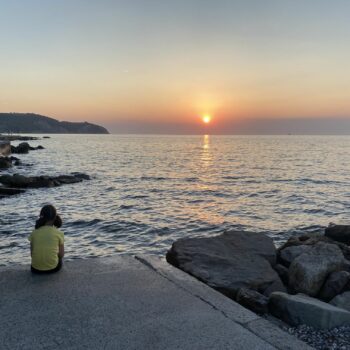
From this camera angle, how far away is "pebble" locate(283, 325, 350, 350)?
203 inches

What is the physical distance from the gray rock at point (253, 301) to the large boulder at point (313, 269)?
5.17ft

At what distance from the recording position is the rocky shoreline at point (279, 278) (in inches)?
227

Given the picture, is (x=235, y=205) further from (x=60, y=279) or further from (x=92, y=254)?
(x=60, y=279)

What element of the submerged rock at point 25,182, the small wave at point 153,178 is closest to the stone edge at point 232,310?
the submerged rock at point 25,182

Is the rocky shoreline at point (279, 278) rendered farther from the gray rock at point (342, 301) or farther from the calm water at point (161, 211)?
the calm water at point (161, 211)

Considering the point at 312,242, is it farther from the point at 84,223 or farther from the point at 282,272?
the point at 84,223

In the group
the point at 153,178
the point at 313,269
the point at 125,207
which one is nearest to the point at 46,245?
the point at 313,269

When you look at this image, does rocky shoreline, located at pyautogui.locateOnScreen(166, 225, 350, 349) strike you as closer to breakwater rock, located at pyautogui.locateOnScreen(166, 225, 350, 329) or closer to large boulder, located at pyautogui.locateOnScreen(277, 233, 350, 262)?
breakwater rock, located at pyautogui.locateOnScreen(166, 225, 350, 329)

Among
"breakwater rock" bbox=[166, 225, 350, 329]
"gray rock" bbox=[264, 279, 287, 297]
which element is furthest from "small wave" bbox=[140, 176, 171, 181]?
"gray rock" bbox=[264, 279, 287, 297]

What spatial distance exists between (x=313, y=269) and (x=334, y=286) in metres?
0.47

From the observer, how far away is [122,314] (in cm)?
509

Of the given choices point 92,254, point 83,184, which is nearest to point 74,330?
point 92,254

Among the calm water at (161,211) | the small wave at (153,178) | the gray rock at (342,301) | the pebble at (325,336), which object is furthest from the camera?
the small wave at (153,178)

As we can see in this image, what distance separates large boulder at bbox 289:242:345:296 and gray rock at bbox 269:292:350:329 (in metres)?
1.62
